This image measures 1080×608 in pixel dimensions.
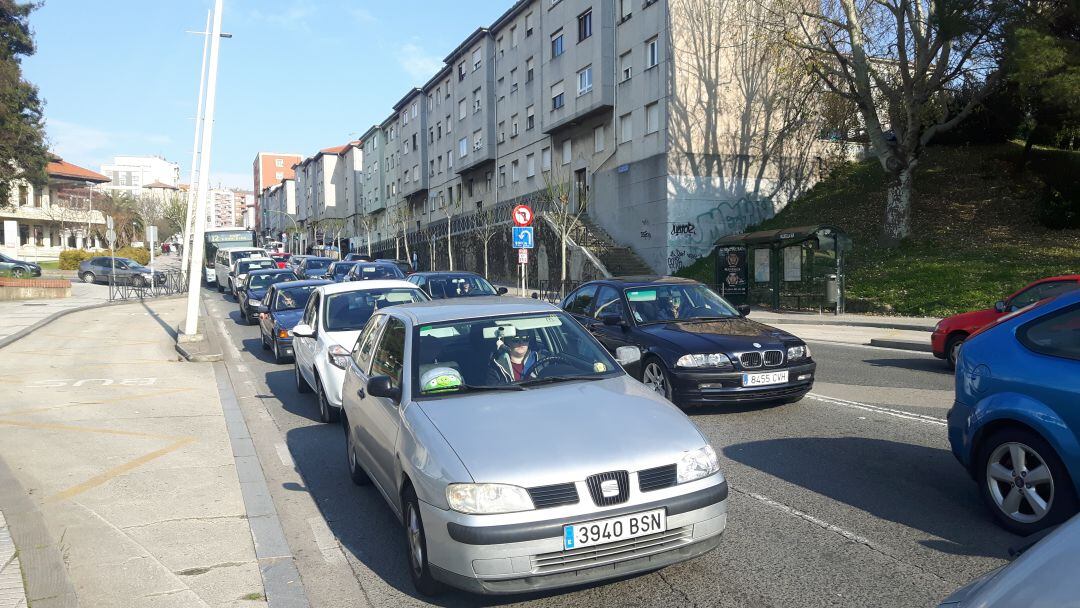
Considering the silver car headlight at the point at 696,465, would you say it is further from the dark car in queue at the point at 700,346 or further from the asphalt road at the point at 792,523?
the dark car in queue at the point at 700,346

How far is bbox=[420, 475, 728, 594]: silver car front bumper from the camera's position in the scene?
3.51m

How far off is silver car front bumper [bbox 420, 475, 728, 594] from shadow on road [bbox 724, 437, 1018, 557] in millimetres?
1715

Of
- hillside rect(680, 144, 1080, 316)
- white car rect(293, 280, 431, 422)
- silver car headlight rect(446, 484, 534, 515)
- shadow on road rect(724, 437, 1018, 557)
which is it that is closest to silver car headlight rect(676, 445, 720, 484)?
silver car headlight rect(446, 484, 534, 515)

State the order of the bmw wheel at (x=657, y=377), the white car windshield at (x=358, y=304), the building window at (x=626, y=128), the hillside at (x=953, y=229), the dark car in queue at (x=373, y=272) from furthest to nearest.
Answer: the building window at (x=626, y=128) → the dark car in queue at (x=373, y=272) → the hillside at (x=953, y=229) → the white car windshield at (x=358, y=304) → the bmw wheel at (x=657, y=377)

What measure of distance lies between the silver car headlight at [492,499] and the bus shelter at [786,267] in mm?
19778

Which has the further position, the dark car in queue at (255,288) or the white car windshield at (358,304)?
the dark car in queue at (255,288)

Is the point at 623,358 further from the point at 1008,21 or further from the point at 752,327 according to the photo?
the point at 1008,21

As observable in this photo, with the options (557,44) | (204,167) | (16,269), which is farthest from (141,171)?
(204,167)

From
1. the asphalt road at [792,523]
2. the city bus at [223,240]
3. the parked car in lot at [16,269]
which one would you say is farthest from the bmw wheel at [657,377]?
the city bus at [223,240]

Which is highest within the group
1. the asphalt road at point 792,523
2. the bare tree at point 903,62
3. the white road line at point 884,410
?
the bare tree at point 903,62

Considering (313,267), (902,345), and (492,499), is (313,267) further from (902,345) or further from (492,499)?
(492,499)

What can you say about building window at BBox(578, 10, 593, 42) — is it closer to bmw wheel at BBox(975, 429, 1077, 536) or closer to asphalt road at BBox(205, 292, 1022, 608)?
asphalt road at BBox(205, 292, 1022, 608)

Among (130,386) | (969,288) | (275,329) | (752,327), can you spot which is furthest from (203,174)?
(969,288)

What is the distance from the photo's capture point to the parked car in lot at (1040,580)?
1676 mm
